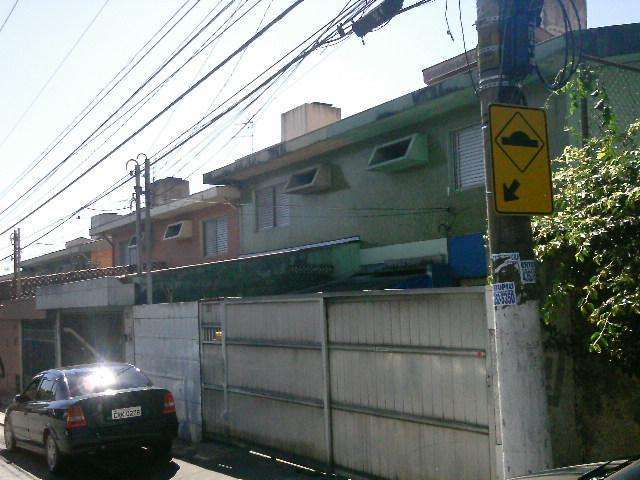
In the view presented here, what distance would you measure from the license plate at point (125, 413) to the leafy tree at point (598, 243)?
5.97 meters

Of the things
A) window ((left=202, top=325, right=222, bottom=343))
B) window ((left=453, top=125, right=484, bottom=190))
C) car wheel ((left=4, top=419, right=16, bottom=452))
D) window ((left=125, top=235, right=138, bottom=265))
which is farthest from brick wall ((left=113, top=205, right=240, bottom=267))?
window ((left=453, top=125, right=484, bottom=190))

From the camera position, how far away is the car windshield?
1040cm

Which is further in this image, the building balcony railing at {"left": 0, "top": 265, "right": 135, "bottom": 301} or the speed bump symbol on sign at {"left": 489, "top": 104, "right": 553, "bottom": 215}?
the building balcony railing at {"left": 0, "top": 265, "right": 135, "bottom": 301}

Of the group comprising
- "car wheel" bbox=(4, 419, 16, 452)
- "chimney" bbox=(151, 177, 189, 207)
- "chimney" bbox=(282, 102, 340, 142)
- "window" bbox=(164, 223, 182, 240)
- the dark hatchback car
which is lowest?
"car wheel" bbox=(4, 419, 16, 452)

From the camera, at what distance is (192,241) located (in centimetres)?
2241

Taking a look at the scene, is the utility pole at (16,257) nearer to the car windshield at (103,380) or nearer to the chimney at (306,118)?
the chimney at (306,118)

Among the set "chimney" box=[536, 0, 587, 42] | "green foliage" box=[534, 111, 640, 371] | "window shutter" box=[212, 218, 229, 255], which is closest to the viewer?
"green foliage" box=[534, 111, 640, 371]

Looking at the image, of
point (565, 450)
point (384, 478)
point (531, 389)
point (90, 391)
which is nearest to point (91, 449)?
point (90, 391)

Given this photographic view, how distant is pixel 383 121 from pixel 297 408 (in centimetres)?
608

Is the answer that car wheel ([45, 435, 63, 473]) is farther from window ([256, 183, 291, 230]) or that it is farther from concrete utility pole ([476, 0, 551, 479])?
window ([256, 183, 291, 230])

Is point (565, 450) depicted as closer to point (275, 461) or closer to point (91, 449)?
point (275, 461)

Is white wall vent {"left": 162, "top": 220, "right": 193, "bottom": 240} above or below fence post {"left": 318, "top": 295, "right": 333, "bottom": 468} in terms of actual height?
above

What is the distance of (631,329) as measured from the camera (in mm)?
5816

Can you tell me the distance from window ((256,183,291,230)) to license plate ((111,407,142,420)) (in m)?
7.78
